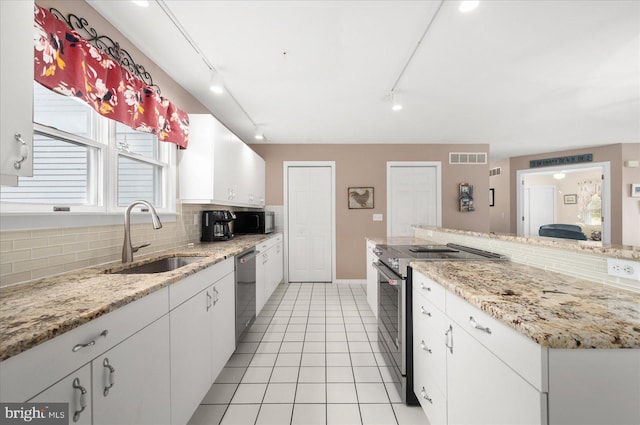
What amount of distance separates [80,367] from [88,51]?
1.57 meters

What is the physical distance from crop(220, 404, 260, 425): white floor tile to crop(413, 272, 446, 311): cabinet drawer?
48.9 inches

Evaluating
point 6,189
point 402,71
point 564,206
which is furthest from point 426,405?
point 564,206

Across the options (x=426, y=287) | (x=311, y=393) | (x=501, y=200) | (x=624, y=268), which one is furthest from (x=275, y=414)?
(x=501, y=200)

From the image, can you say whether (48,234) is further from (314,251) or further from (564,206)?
(564,206)

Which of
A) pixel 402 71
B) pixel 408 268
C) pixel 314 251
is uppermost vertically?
pixel 402 71

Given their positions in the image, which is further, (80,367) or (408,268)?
(408,268)

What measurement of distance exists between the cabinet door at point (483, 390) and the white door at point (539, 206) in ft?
24.2

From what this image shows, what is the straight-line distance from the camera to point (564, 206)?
6.82m

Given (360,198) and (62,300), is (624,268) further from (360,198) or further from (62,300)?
(360,198)

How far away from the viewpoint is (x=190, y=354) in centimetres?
138

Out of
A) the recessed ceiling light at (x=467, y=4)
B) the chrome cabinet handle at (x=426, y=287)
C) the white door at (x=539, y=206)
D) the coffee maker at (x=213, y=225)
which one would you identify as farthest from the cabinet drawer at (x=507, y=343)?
the white door at (x=539, y=206)

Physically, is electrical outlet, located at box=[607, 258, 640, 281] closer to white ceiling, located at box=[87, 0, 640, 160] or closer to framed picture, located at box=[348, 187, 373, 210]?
white ceiling, located at box=[87, 0, 640, 160]

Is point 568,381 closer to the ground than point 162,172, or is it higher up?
closer to the ground

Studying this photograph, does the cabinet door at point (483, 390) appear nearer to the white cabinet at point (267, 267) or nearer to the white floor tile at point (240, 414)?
the white floor tile at point (240, 414)
